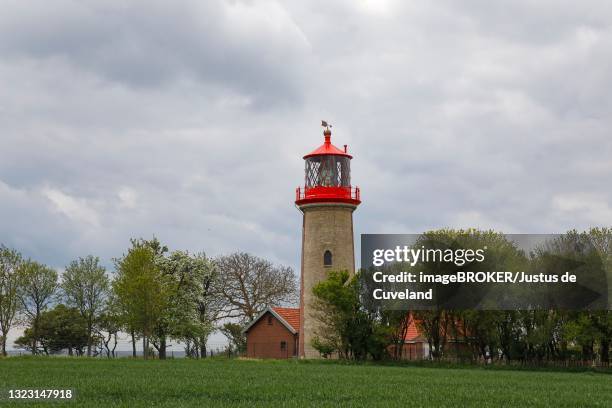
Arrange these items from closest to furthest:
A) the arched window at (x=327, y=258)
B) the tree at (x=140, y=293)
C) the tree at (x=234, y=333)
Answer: the arched window at (x=327, y=258)
the tree at (x=140, y=293)
the tree at (x=234, y=333)

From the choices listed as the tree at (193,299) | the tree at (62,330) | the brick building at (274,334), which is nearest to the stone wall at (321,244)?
the brick building at (274,334)

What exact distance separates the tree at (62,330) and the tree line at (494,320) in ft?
121

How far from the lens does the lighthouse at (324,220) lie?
50406mm

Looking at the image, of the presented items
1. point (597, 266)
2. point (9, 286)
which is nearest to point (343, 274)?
point (597, 266)

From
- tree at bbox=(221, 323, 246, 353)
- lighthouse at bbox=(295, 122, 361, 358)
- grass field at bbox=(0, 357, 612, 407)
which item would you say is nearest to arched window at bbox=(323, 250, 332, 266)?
lighthouse at bbox=(295, 122, 361, 358)

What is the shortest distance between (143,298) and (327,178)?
17.0 metres

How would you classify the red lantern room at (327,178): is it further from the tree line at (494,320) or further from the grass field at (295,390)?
the grass field at (295,390)

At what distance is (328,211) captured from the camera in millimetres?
50406

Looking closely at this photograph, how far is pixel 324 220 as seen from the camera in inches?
1986

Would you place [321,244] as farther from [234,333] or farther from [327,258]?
[234,333]

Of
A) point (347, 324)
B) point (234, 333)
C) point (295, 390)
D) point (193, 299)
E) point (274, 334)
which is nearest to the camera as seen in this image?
point (295, 390)

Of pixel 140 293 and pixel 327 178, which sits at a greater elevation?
pixel 327 178

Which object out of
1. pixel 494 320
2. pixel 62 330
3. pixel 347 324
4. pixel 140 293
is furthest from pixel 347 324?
pixel 62 330

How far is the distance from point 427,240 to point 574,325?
10.00m
